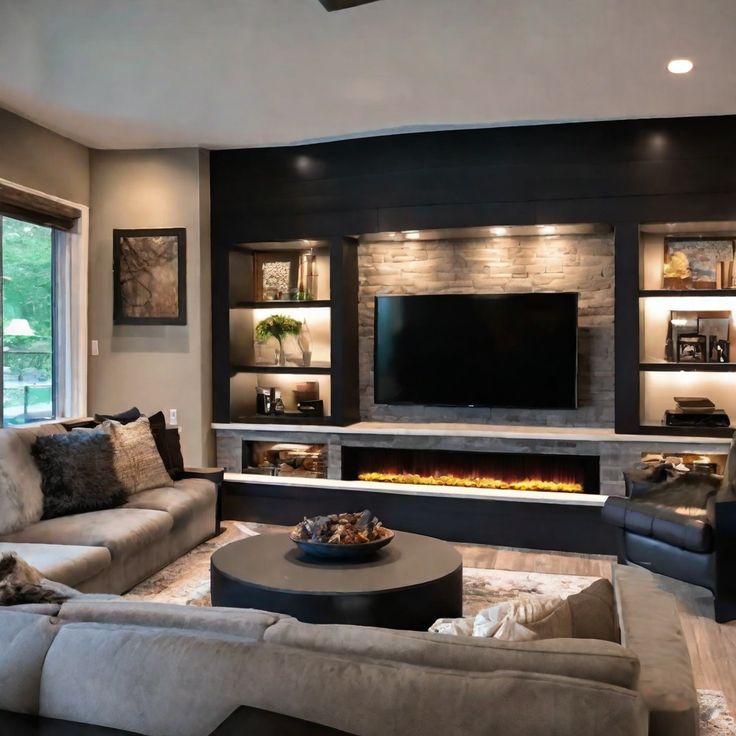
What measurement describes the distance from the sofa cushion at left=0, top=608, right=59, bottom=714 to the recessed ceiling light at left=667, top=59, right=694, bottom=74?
394cm

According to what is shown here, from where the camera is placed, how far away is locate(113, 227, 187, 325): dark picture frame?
5805mm

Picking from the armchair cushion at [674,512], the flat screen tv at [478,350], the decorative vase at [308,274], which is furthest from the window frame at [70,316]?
the armchair cushion at [674,512]

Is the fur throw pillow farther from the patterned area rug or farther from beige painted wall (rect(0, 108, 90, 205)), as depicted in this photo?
beige painted wall (rect(0, 108, 90, 205))

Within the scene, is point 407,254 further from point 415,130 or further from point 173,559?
point 173,559

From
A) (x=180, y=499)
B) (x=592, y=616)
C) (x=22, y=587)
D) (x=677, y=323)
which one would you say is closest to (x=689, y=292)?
(x=677, y=323)

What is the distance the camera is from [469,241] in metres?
5.72

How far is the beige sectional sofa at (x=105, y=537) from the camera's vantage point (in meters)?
3.36

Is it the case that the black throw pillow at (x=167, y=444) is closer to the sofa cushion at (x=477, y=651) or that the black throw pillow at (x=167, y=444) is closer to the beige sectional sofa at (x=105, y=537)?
the beige sectional sofa at (x=105, y=537)

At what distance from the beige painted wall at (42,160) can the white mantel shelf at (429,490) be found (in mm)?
2468

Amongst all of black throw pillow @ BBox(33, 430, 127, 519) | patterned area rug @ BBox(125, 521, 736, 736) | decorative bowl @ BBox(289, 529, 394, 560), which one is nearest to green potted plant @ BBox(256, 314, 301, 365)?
patterned area rug @ BBox(125, 521, 736, 736)

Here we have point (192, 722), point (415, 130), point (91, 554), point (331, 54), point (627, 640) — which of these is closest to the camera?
point (192, 722)

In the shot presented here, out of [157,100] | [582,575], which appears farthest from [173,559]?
[157,100]

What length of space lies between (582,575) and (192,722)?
3.48 metres

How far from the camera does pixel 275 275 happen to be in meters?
6.16
